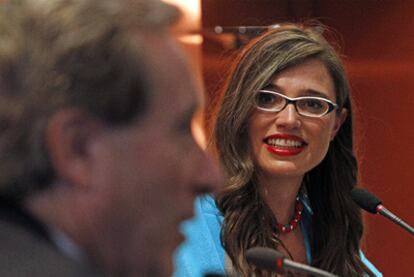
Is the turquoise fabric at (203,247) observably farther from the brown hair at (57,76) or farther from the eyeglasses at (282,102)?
the brown hair at (57,76)

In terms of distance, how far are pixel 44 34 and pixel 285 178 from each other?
1.42 m

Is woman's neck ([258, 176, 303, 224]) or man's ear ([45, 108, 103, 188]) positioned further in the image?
woman's neck ([258, 176, 303, 224])

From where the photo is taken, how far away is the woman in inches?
80.1

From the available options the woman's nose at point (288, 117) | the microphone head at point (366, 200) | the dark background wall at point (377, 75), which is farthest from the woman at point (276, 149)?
the dark background wall at point (377, 75)

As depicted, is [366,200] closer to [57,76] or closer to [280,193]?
[280,193]

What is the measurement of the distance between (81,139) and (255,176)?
140cm

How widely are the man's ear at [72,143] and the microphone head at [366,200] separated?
3.77 ft

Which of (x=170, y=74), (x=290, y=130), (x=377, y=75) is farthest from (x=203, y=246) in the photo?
(x=377, y=75)

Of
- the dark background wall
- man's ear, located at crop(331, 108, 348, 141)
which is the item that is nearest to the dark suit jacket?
man's ear, located at crop(331, 108, 348, 141)

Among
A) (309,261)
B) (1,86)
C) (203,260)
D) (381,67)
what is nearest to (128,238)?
(1,86)

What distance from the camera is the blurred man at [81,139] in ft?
2.32

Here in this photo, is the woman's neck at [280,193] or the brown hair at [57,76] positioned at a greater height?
the brown hair at [57,76]

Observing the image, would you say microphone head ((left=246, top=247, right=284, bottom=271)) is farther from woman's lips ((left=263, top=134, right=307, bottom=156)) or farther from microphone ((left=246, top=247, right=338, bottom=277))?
woman's lips ((left=263, top=134, right=307, bottom=156))

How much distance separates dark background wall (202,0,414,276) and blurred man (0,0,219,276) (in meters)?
2.38
